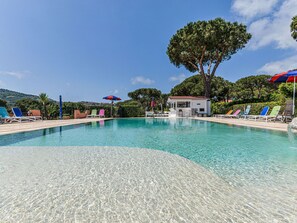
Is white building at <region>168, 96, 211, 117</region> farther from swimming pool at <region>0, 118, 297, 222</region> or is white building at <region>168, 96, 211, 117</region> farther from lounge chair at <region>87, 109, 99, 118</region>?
swimming pool at <region>0, 118, 297, 222</region>

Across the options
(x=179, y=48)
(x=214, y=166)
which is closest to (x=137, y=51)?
(x=179, y=48)

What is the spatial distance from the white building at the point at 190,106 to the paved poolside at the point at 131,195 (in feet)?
63.2

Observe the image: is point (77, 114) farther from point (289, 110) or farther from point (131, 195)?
point (289, 110)

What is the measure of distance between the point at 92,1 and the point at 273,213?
18082 millimetres

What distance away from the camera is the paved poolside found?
1.75 metres

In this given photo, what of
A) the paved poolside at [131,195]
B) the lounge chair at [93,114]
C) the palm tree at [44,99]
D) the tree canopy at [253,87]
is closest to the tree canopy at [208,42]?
the lounge chair at [93,114]

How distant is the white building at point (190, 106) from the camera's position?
2240 centimetres

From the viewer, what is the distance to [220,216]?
1.75 m

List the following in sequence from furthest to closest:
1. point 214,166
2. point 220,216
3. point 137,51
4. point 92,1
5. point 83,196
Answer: point 137,51 < point 92,1 < point 214,166 < point 83,196 < point 220,216

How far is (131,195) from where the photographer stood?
7.25 ft

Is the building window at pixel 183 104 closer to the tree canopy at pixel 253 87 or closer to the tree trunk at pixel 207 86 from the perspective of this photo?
the tree trunk at pixel 207 86

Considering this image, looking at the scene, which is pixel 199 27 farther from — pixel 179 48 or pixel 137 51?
pixel 137 51

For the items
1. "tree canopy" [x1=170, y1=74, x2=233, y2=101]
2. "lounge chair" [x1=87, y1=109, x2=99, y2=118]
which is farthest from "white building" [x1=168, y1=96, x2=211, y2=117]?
"tree canopy" [x1=170, y1=74, x2=233, y2=101]

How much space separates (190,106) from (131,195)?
2169 cm
